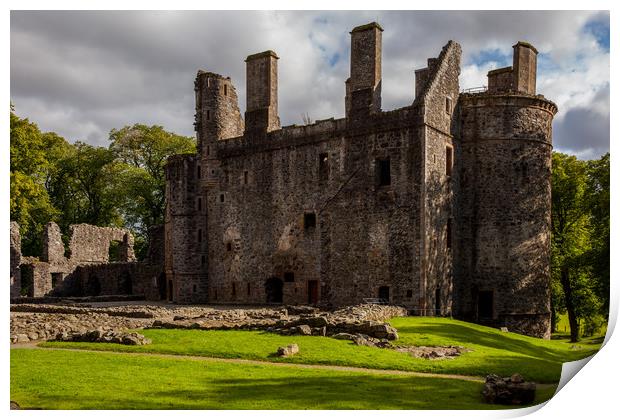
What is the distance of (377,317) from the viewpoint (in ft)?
78.8

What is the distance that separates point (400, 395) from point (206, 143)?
25.5 m

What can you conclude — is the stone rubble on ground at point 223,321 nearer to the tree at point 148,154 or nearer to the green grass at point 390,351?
the green grass at point 390,351

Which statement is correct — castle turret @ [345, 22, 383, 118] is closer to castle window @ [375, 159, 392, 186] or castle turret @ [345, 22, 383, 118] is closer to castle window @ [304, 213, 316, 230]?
castle window @ [375, 159, 392, 186]

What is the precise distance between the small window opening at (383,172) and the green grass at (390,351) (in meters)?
7.73

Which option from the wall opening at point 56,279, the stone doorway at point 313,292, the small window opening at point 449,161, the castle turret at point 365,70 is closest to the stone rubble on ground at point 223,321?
the stone doorway at point 313,292

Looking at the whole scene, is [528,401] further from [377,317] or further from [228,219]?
[228,219]

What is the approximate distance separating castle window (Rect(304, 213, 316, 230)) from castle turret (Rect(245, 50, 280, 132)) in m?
5.25

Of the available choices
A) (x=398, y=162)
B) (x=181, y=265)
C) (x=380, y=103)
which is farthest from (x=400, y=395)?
(x=181, y=265)

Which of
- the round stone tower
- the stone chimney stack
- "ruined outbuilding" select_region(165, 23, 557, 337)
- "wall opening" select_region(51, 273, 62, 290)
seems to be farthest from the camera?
"wall opening" select_region(51, 273, 62, 290)

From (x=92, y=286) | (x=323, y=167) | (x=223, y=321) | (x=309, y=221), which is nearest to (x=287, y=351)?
(x=223, y=321)

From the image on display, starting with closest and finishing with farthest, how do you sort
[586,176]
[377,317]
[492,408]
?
[492,408] → [377,317] → [586,176]

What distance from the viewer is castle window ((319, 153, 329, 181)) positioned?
101 ft

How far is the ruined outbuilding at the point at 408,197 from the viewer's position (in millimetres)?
27844

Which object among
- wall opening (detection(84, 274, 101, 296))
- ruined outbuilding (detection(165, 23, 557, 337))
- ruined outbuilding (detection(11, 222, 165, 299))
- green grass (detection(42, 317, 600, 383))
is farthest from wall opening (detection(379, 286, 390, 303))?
wall opening (detection(84, 274, 101, 296))
